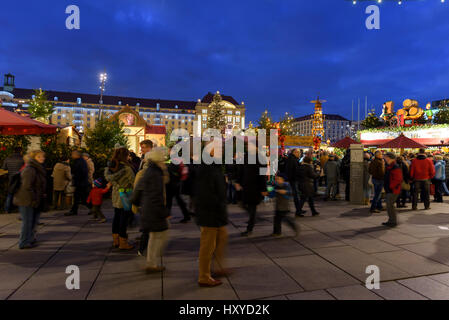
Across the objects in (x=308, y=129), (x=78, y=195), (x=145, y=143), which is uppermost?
(x=308, y=129)

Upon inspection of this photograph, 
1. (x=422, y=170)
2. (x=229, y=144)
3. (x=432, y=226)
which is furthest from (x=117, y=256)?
(x=422, y=170)

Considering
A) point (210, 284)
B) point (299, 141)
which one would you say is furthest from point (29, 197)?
point (299, 141)

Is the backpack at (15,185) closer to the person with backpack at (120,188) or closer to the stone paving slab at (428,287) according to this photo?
the person with backpack at (120,188)

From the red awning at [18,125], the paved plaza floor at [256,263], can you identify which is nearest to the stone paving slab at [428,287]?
the paved plaza floor at [256,263]

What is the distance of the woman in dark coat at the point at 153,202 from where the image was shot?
3.77 metres

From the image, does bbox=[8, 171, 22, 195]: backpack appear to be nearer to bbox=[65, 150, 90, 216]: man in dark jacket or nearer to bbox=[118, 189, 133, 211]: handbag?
bbox=[118, 189, 133, 211]: handbag

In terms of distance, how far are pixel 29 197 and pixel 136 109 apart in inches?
4028

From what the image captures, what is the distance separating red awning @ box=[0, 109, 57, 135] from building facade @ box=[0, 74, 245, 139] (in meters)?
88.7

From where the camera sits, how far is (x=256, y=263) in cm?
424

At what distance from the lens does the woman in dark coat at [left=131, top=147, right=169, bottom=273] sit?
3.77 m
